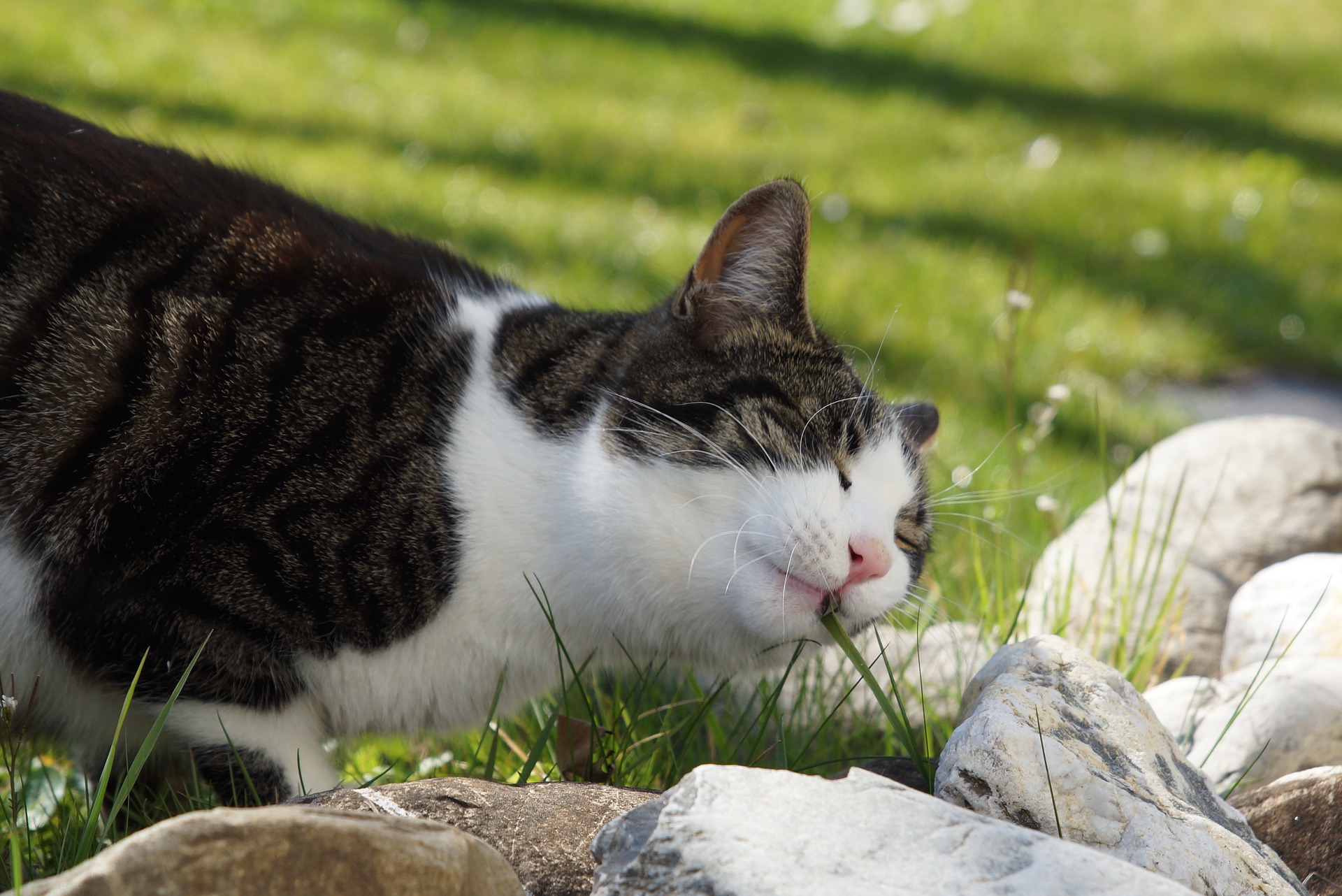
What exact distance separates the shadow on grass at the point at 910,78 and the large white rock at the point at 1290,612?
445 centimetres

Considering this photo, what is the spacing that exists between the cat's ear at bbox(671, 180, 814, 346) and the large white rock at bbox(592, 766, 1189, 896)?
77 cm

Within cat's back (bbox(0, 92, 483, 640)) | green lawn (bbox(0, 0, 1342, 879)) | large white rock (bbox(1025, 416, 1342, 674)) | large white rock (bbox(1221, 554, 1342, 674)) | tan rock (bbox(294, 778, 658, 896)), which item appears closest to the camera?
tan rock (bbox(294, 778, 658, 896))

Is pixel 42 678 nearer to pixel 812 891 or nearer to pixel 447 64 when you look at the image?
pixel 812 891

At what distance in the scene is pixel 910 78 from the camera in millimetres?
6586

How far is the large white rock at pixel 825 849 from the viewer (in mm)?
1095

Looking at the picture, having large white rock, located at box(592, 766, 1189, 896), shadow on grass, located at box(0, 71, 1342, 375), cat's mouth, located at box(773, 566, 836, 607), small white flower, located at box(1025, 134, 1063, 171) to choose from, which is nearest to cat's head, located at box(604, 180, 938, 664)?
cat's mouth, located at box(773, 566, 836, 607)

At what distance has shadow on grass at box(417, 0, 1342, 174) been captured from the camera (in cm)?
610

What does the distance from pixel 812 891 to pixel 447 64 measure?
19.1 ft

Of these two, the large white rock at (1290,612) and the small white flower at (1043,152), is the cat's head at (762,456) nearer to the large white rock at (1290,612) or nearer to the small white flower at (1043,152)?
the large white rock at (1290,612)

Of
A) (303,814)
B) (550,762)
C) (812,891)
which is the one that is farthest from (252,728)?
(812,891)

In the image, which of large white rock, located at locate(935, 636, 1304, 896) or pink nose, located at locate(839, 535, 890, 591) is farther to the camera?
pink nose, located at locate(839, 535, 890, 591)

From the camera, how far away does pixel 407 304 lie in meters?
1.79

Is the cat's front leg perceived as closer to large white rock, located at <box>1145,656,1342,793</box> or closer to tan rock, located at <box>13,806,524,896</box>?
tan rock, located at <box>13,806,524,896</box>

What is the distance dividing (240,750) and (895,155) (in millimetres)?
4708
